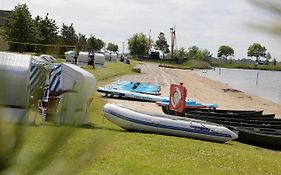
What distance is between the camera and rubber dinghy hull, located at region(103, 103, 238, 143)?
15.3 meters

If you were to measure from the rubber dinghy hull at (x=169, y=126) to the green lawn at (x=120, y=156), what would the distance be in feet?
4.14

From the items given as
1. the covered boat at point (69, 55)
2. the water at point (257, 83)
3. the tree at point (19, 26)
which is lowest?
the water at point (257, 83)

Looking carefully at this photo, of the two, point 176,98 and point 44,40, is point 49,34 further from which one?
point 176,98

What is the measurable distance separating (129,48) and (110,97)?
115m

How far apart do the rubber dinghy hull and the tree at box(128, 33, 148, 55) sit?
126 metres

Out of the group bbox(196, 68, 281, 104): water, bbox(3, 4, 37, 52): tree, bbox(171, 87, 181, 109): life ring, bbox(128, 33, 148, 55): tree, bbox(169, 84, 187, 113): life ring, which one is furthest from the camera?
bbox(128, 33, 148, 55): tree

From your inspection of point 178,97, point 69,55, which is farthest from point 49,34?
point 178,97

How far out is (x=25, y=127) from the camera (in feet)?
4.84

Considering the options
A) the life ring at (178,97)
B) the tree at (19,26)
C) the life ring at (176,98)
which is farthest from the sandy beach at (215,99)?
the tree at (19,26)

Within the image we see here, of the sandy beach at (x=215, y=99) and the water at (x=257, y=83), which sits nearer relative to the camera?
the water at (x=257, y=83)

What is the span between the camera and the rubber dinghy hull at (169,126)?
15.3 m

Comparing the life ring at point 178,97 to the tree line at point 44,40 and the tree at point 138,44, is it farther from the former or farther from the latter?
the tree at point 138,44

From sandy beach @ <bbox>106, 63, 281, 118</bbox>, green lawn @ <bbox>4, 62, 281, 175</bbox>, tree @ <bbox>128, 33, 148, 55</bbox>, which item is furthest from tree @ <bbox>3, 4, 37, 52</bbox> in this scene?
tree @ <bbox>128, 33, 148, 55</bbox>

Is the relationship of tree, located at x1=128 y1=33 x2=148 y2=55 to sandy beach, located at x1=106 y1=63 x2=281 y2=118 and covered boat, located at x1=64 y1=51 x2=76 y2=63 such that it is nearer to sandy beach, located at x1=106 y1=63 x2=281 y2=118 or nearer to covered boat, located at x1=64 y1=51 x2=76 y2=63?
sandy beach, located at x1=106 y1=63 x2=281 y2=118
